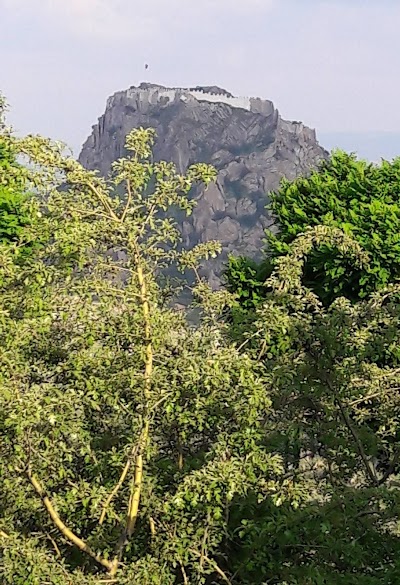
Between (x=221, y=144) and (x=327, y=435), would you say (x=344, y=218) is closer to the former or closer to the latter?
(x=327, y=435)

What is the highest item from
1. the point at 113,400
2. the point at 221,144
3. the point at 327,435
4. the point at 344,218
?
the point at 221,144

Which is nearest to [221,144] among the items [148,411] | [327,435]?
[327,435]

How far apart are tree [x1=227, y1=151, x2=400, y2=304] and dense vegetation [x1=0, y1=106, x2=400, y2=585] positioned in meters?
4.02

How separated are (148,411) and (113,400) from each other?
262 mm

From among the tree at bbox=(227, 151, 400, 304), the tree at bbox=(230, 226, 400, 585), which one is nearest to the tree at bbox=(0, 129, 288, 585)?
the tree at bbox=(230, 226, 400, 585)

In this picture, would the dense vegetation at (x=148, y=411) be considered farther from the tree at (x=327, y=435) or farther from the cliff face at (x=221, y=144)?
the cliff face at (x=221, y=144)

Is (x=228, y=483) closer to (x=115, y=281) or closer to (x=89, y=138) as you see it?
(x=115, y=281)

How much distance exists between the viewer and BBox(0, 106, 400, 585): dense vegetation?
11.3ft

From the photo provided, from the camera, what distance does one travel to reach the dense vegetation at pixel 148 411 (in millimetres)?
3455

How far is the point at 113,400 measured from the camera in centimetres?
367

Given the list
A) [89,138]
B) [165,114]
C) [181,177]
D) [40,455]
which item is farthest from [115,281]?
[89,138]

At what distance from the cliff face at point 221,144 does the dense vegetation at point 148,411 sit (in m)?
45.6

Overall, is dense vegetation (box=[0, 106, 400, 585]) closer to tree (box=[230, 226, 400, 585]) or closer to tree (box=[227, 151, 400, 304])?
tree (box=[230, 226, 400, 585])

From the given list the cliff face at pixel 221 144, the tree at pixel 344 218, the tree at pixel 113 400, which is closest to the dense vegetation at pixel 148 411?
the tree at pixel 113 400
